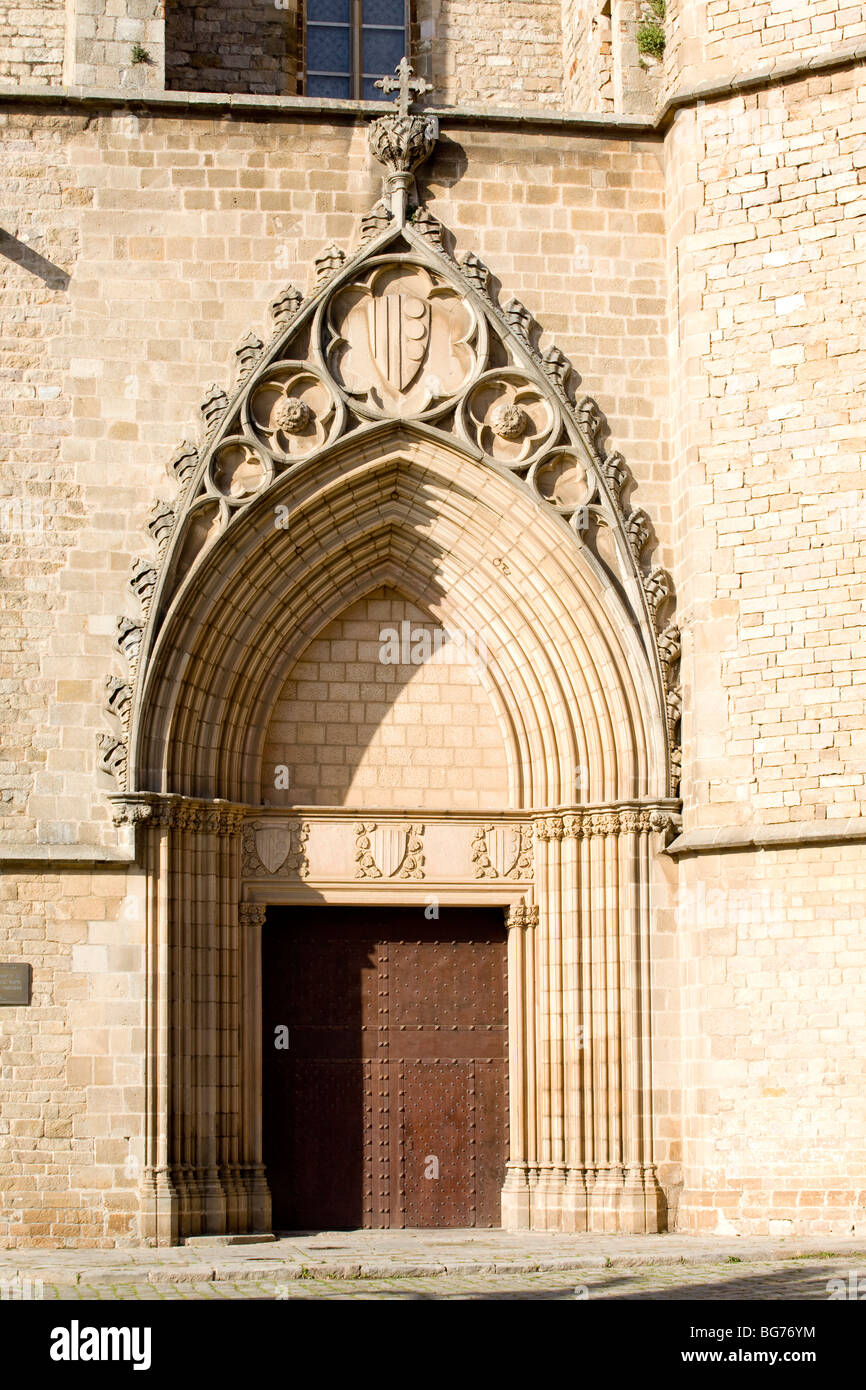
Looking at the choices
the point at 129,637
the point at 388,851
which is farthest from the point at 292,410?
the point at 388,851

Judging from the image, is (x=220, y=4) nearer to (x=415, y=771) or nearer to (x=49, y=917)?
→ (x=415, y=771)

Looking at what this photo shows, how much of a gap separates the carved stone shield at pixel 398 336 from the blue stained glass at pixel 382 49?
9.69 ft

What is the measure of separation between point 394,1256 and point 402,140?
7.05 meters

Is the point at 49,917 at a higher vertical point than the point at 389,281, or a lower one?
lower

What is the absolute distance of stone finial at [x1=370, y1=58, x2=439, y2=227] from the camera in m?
13.6

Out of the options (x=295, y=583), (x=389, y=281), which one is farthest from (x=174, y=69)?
(x=295, y=583)

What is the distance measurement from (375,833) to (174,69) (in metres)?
5.94

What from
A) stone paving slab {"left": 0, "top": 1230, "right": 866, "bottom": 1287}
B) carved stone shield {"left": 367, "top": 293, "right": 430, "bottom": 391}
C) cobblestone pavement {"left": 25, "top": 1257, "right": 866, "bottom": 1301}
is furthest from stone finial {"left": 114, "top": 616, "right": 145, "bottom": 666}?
cobblestone pavement {"left": 25, "top": 1257, "right": 866, "bottom": 1301}

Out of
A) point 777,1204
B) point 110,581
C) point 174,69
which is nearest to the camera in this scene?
point 777,1204

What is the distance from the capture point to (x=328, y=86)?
1576 cm

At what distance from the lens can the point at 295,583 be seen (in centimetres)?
1362

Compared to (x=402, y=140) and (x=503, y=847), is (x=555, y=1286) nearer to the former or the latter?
(x=503, y=847)

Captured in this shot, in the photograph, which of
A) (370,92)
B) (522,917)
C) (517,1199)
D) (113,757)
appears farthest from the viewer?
(370,92)

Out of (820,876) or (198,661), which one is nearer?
(820,876)
